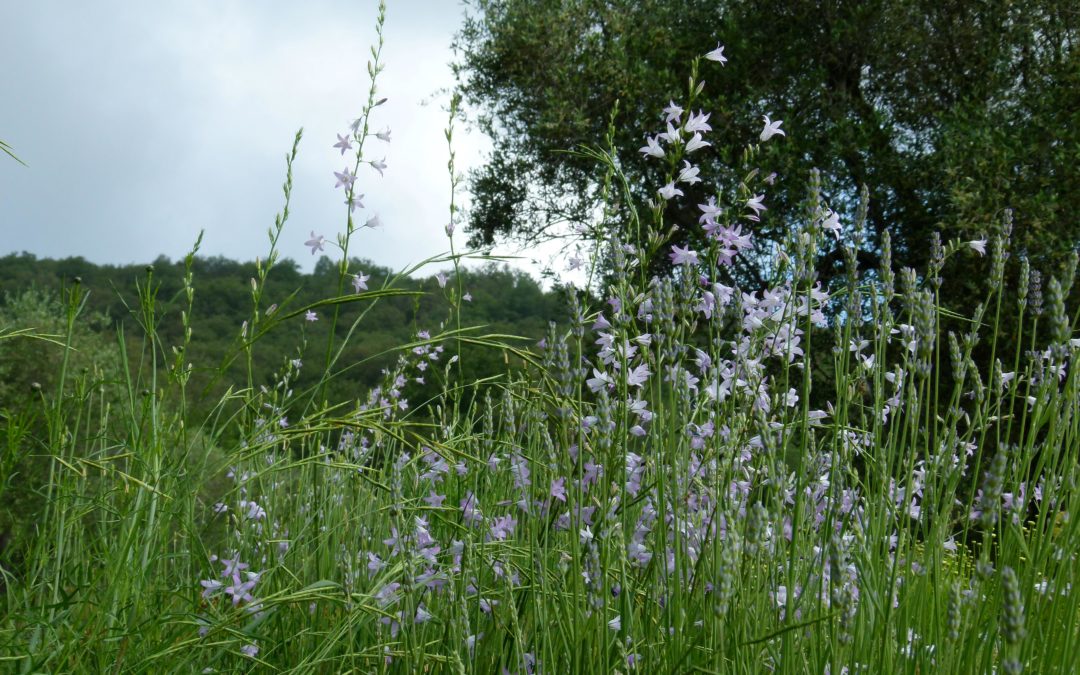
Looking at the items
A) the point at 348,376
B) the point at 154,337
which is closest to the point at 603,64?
the point at 154,337

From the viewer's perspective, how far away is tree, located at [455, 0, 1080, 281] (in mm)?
9078

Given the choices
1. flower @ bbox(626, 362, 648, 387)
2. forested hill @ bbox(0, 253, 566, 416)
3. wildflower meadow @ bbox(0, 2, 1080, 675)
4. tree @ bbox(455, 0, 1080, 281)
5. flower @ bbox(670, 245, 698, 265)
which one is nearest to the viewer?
wildflower meadow @ bbox(0, 2, 1080, 675)

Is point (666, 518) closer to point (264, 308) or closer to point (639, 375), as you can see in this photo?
point (639, 375)

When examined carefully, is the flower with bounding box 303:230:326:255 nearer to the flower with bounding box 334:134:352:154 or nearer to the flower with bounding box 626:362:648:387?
the flower with bounding box 334:134:352:154

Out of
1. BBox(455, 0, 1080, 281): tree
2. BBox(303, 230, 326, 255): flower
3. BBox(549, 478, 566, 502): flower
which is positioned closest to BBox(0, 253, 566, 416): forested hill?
BBox(455, 0, 1080, 281): tree

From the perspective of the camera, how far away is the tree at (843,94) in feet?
29.8

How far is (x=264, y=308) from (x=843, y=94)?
10.1 meters

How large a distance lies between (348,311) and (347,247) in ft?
58.1

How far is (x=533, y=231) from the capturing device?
1207 cm

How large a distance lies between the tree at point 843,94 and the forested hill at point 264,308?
2.41 m

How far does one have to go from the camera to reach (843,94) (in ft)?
33.8

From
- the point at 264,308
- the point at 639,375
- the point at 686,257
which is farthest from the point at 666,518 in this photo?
the point at 264,308

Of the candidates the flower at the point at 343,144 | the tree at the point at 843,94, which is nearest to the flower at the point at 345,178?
the flower at the point at 343,144

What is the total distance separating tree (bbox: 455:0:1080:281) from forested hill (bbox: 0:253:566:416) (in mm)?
2413
